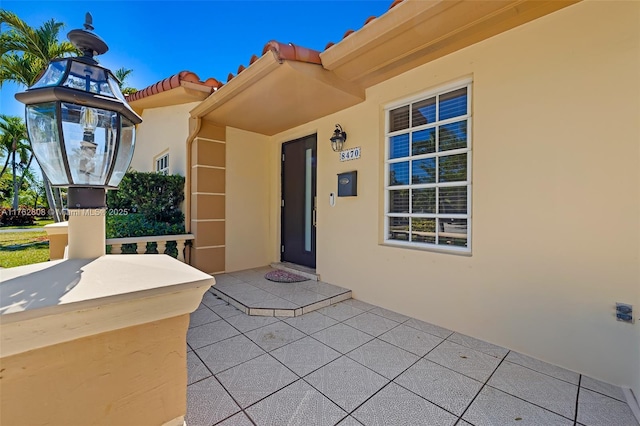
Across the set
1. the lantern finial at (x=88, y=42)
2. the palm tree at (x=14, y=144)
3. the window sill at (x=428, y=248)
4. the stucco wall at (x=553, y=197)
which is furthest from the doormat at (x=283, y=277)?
the palm tree at (x=14, y=144)

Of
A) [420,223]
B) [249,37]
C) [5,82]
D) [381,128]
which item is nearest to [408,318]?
[420,223]

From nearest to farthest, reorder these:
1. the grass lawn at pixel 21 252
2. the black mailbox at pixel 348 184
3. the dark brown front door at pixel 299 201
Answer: the black mailbox at pixel 348 184 → the dark brown front door at pixel 299 201 → the grass lawn at pixel 21 252

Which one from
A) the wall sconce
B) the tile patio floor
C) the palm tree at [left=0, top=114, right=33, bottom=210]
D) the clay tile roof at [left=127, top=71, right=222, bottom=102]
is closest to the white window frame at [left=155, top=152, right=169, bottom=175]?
the clay tile roof at [left=127, top=71, right=222, bottom=102]

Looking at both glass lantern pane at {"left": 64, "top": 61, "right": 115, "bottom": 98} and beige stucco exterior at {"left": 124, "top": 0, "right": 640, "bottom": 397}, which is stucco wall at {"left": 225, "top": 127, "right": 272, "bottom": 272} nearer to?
beige stucco exterior at {"left": 124, "top": 0, "right": 640, "bottom": 397}

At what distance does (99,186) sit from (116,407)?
0.95m

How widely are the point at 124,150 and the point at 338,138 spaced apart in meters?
3.12

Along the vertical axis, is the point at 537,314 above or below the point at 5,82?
below

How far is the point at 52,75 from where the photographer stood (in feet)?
3.79

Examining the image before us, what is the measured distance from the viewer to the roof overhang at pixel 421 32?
7.51ft

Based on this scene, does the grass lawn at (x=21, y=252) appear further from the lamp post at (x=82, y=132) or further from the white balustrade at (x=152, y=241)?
the lamp post at (x=82, y=132)

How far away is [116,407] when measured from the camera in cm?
94

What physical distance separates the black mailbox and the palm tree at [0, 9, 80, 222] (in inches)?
327

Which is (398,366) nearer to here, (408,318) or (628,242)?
(408,318)

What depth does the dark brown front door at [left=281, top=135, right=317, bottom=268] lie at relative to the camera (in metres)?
4.93
